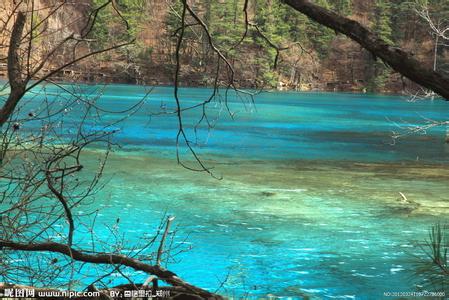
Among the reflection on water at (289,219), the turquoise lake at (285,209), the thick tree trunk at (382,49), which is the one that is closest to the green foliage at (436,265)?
the turquoise lake at (285,209)

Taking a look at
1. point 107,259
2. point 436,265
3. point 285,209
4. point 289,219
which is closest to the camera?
point 436,265

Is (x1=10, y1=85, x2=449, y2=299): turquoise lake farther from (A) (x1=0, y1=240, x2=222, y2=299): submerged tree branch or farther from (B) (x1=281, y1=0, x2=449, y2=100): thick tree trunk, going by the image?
(B) (x1=281, y1=0, x2=449, y2=100): thick tree trunk

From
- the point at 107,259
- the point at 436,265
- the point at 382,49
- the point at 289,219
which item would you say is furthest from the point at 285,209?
the point at 382,49

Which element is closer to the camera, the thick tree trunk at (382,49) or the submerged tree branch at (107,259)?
the thick tree trunk at (382,49)

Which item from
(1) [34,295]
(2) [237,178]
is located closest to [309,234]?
(2) [237,178]

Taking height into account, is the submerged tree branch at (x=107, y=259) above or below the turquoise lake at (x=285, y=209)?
above

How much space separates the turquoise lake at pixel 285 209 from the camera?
8.15 meters

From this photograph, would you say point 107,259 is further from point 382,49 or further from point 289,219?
point 289,219

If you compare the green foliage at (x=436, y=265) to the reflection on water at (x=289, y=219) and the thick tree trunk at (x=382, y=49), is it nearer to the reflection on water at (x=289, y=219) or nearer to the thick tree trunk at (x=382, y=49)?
the thick tree trunk at (x=382, y=49)

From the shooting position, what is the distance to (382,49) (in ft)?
6.56

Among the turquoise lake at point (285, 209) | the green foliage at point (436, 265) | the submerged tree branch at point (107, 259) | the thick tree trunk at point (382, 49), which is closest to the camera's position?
the thick tree trunk at point (382, 49)

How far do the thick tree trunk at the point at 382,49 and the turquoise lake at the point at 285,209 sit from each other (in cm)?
126

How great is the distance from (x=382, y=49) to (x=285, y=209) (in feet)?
33.4

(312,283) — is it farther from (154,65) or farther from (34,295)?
Answer: (154,65)
